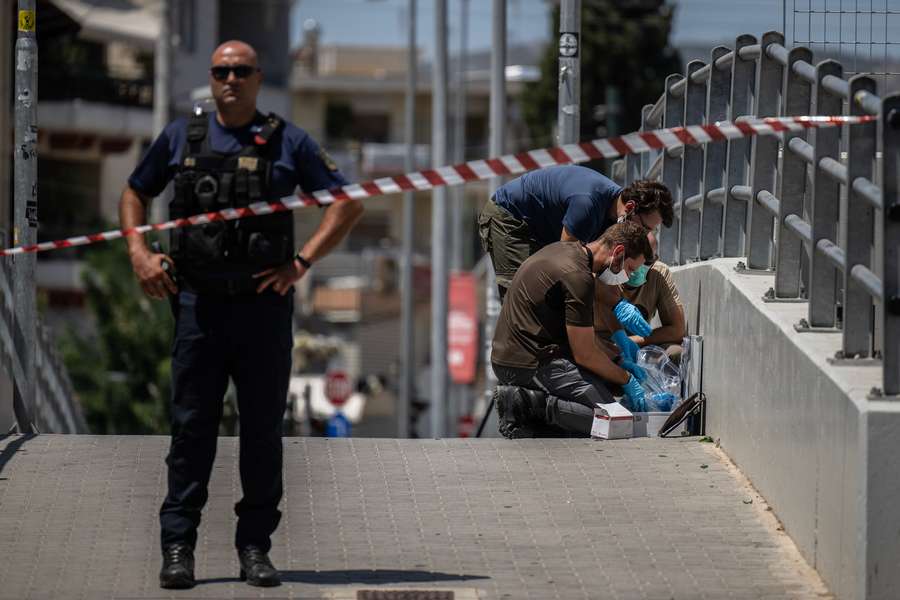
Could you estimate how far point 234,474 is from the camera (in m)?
8.29

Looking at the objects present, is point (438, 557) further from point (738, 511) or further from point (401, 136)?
point (401, 136)

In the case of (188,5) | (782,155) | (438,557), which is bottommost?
(438,557)

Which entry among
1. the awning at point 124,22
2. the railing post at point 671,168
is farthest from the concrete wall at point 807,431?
the awning at point 124,22

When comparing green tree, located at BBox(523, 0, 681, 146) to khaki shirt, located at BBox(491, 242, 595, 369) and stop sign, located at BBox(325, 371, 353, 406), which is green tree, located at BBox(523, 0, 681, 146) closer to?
stop sign, located at BBox(325, 371, 353, 406)

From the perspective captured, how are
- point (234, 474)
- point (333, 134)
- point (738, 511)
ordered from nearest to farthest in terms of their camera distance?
point (738, 511), point (234, 474), point (333, 134)

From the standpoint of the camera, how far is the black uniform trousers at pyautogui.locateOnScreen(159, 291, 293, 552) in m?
6.36

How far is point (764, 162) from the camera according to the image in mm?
9078

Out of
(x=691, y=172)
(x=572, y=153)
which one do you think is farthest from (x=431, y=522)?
(x=691, y=172)

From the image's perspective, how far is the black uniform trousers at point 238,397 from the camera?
6363mm

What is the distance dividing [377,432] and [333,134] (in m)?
31.5

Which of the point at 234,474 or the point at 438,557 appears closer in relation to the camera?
the point at 438,557

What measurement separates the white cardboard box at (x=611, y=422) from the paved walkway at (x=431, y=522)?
303 mm

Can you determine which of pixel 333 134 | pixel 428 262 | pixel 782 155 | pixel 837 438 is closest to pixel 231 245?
pixel 837 438

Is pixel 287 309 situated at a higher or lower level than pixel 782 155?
lower
